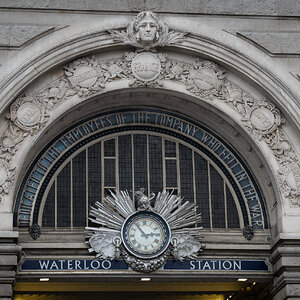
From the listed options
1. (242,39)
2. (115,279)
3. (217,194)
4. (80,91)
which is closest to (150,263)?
(115,279)

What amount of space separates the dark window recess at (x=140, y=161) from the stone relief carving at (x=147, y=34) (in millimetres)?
2244

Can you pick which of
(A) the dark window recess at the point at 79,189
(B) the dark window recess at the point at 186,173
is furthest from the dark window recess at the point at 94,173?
(B) the dark window recess at the point at 186,173

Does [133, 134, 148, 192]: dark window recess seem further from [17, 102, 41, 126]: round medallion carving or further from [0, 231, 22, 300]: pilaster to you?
[0, 231, 22, 300]: pilaster

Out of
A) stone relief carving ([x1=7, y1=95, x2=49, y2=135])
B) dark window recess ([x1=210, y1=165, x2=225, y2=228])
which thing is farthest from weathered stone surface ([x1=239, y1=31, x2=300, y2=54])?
stone relief carving ([x1=7, y1=95, x2=49, y2=135])

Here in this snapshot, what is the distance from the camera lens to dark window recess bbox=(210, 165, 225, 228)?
23844 mm

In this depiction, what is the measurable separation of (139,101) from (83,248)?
386cm

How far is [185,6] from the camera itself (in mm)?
23672

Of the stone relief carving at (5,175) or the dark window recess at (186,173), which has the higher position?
the dark window recess at (186,173)

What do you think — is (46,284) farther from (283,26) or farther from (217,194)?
(283,26)

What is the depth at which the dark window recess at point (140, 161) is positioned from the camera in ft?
78.2

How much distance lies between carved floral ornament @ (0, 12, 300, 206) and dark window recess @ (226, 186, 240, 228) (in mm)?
1528

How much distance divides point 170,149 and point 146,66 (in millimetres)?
2187

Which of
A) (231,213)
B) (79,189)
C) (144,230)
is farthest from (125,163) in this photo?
(231,213)

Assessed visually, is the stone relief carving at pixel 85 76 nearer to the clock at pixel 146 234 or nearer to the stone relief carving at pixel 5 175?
the stone relief carving at pixel 5 175
